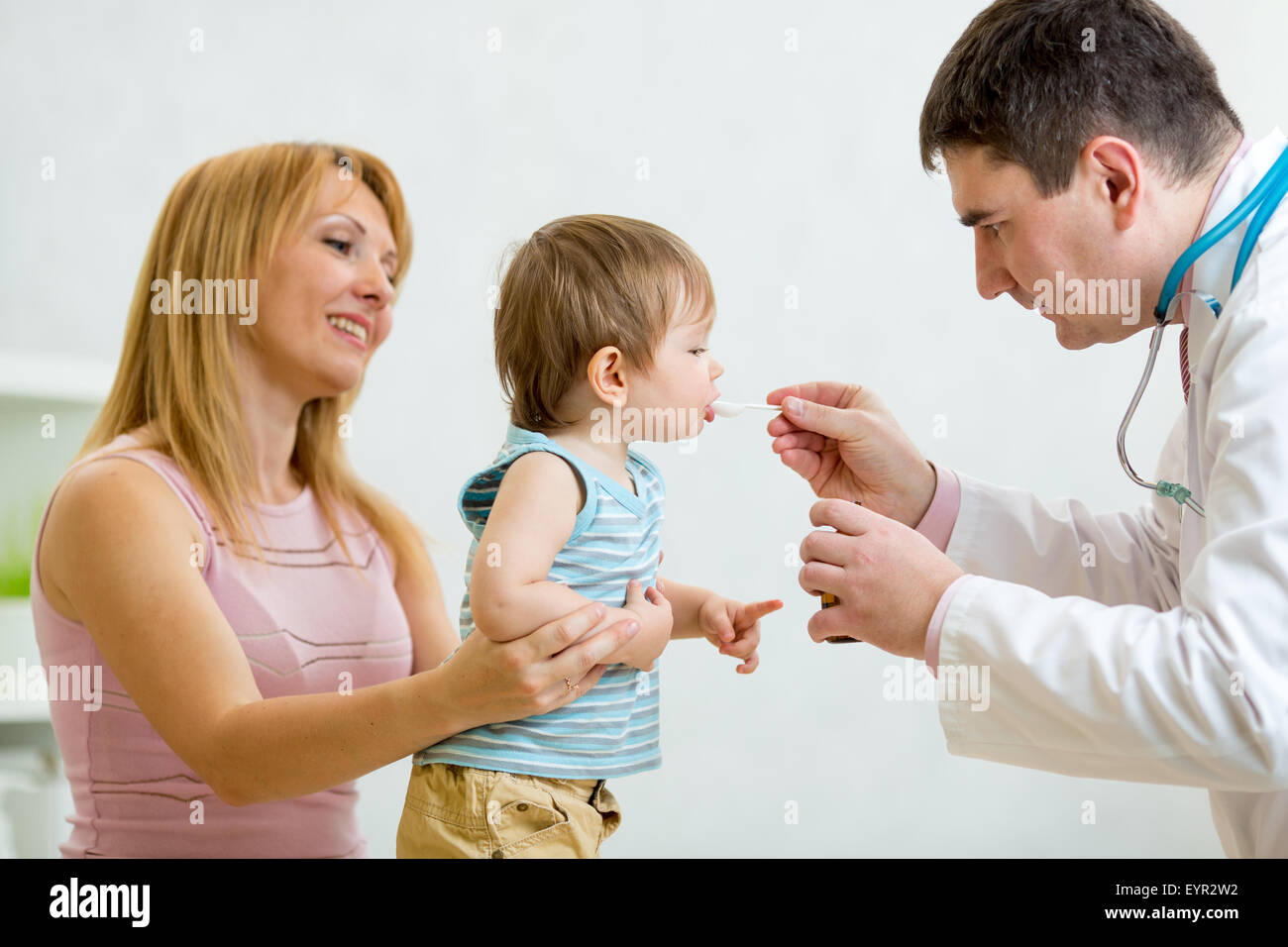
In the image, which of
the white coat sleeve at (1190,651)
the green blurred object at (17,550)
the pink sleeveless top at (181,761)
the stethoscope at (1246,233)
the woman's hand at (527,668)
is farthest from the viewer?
the green blurred object at (17,550)

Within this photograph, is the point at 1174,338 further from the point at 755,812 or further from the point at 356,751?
the point at 356,751

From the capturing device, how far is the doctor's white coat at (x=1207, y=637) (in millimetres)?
990

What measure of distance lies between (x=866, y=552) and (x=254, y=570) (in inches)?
33.1

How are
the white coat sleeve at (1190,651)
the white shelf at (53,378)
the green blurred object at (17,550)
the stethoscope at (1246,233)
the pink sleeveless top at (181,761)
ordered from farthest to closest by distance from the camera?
1. the green blurred object at (17,550)
2. the white shelf at (53,378)
3. the pink sleeveless top at (181,761)
4. the stethoscope at (1246,233)
5. the white coat sleeve at (1190,651)

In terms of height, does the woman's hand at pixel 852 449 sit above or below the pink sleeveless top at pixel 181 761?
above

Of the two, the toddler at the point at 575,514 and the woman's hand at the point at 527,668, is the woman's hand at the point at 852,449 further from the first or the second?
the woman's hand at the point at 527,668

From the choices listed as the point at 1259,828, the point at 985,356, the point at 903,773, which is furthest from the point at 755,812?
the point at 1259,828

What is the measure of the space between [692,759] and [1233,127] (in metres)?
1.77

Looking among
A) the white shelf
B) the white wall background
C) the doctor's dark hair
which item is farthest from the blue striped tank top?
the white shelf

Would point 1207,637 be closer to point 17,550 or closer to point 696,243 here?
point 696,243

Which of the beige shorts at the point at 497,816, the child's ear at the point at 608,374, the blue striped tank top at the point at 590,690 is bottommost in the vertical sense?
the beige shorts at the point at 497,816

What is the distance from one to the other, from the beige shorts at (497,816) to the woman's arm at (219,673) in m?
0.06

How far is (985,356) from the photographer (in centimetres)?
269

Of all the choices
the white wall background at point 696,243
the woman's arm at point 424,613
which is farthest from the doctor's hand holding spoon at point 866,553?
the white wall background at point 696,243
